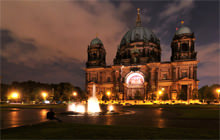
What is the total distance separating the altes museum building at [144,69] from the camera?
69.1 metres

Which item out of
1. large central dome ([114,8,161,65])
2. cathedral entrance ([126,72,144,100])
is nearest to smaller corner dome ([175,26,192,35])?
large central dome ([114,8,161,65])

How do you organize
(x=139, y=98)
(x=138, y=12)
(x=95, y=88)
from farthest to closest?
1. (x=138, y=12)
2. (x=95, y=88)
3. (x=139, y=98)

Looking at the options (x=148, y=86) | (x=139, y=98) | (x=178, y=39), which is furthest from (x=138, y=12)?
(x=139, y=98)

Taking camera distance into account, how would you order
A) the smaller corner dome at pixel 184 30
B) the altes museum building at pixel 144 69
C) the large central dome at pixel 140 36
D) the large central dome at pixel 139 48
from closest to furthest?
the altes museum building at pixel 144 69 < the smaller corner dome at pixel 184 30 < the large central dome at pixel 139 48 < the large central dome at pixel 140 36

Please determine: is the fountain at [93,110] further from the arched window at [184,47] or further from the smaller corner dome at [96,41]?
the smaller corner dome at [96,41]

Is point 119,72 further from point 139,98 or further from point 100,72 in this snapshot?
point 139,98

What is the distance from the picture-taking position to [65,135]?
10797 mm

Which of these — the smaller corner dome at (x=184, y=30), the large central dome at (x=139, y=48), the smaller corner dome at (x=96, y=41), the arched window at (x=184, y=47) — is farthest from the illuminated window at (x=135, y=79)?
the smaller corner dome at (x=96, y=41)

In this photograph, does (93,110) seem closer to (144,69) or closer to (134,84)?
(134,84)

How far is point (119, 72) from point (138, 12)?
46.9m

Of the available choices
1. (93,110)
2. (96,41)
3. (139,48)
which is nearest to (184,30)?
(139,48)

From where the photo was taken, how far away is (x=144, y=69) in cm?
7688

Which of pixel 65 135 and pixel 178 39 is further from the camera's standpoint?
pixel 178 39

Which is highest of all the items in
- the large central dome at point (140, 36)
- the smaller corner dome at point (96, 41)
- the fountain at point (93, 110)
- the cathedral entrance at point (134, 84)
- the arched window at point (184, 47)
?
the large central dome at point (140, 36)
